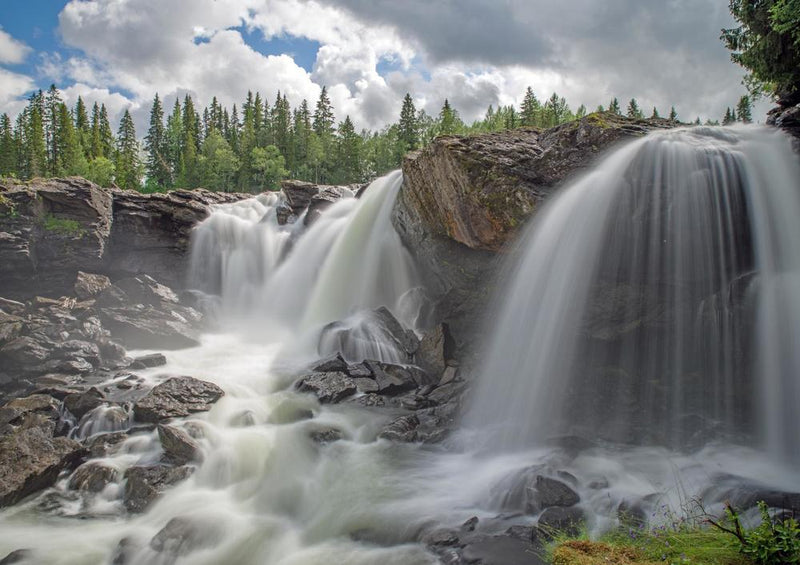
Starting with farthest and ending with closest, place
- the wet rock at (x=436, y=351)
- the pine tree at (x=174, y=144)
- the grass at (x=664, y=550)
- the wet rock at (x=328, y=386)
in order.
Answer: the pine tree at (x=174, y=144) < the wet rock at (x=436, y=351) < the wet rock at (x=328, y=386) < the grass at (x=664, y=550)

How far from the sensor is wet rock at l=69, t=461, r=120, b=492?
9.25 m

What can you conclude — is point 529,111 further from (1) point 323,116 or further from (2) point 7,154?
(2) point 7,154

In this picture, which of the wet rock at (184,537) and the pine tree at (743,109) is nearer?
the wet rock at (184,537)

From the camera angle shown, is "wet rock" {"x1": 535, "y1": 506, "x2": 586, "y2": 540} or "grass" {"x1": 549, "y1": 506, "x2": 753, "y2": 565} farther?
"wet rock" {"x1": 535, "y1": 506, "x2": 586, "y2": 540}

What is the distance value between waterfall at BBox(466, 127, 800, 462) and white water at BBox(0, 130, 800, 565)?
59 millimetres

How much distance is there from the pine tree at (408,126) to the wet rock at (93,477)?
236ft

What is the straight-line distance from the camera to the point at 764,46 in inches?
493

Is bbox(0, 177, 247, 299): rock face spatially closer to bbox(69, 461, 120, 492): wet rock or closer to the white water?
the white water

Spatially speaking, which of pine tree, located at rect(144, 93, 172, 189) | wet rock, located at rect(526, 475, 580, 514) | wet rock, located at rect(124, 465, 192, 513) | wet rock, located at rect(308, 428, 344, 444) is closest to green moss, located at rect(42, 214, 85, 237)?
wet rock, located at rect(124, 465, 192, 513)

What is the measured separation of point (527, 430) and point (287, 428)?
18.9ft

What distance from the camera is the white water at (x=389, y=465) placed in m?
7.74

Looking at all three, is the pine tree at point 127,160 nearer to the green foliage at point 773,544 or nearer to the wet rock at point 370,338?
the wet rock at point 370,338

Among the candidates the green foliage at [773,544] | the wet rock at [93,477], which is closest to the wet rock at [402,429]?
the wet rock at [93,477]

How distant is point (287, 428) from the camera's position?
11719mm
